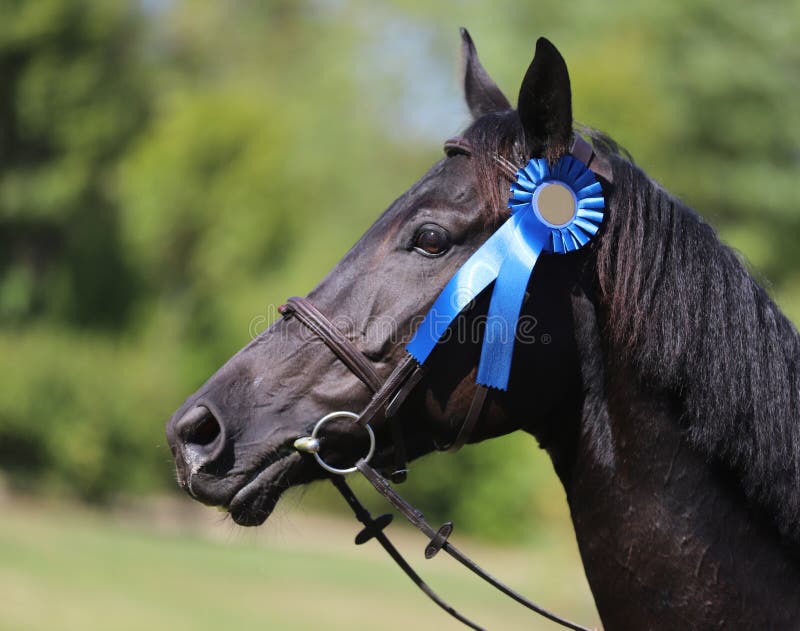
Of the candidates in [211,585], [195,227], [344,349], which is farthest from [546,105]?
[195,227]

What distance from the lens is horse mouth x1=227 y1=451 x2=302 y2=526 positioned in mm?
→ 2477

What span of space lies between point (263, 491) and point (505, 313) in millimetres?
790

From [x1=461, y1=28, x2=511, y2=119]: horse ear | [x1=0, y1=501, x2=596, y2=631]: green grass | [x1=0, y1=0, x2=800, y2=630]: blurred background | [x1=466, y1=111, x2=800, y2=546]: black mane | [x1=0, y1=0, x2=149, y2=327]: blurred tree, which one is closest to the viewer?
[x1=466, y1=111, x2=800, y2=546]: black mane

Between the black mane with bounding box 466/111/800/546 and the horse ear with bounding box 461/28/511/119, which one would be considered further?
the horse ear with bounding box 461/28/511/119

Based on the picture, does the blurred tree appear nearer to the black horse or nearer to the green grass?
the green grass

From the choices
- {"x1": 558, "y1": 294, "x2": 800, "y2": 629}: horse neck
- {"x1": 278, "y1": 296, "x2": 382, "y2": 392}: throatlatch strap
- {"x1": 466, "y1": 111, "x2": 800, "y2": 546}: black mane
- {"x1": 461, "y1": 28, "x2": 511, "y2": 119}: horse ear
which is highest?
{"x1": 461, "y1": 28, "x2": 511, "y2": 119}: horse ear

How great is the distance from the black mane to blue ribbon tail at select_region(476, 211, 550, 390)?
17 cm

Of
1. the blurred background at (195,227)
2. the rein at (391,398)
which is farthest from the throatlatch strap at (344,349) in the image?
the blurred background at (195,227)

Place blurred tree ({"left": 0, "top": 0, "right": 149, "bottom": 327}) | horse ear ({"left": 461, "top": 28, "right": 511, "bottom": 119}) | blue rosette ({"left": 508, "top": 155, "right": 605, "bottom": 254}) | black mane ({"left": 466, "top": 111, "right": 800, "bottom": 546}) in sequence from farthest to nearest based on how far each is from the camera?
blurred tree ({"left": 0, "top": 0, "right": 149, "bottom": 327})
horse ear ({"left": 461, "top": 28, "right": 511, "bottom": 119})
blue rosette ({"left": 508, "top": 155, "right": 605, "bottom": 254})
black mane ({"left": 466, "top": 111, "right": 800, "bottom": 546})

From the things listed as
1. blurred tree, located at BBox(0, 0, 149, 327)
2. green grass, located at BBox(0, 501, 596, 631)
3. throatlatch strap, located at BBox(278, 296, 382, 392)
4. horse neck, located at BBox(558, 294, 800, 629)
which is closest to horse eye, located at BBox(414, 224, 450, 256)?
throatlatch strap, located at BBox(278, 296, 382, 392)

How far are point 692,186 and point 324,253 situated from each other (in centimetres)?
892

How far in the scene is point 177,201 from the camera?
2328 cm

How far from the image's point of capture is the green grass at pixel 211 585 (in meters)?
10.7

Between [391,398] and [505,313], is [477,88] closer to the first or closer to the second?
[505,313]
